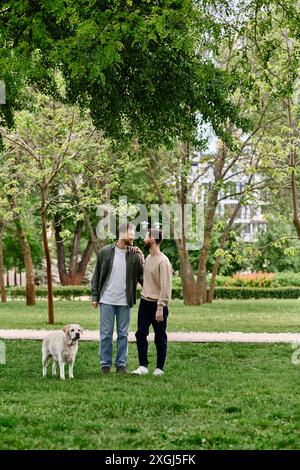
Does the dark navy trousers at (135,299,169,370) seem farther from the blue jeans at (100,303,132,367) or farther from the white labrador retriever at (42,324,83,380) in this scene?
the white labrador retriever at (42,324,83,380)

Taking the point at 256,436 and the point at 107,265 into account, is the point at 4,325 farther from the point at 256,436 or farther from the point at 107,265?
the point at 256,436

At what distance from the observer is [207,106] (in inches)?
582

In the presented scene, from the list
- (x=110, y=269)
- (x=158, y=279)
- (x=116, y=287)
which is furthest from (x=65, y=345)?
(x=158, y=279)

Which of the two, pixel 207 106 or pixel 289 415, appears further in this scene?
pixel 207 106

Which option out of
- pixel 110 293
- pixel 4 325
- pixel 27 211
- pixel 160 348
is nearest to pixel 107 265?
pixel 110 293

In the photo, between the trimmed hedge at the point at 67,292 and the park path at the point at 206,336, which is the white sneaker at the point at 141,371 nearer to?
the park path at the point at 206,336

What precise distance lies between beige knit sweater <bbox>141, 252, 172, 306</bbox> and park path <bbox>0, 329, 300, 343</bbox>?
4.92 metres

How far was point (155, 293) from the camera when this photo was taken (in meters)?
11.0

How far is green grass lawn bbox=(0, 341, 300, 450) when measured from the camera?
7035mm

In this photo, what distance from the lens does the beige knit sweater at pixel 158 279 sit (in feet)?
35.5

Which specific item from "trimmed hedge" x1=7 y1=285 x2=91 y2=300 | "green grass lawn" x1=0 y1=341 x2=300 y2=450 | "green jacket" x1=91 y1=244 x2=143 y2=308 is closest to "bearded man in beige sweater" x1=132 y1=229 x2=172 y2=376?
"green jacket" x1=91 y1=244 x2=143 y2=308

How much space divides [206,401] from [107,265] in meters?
2.82

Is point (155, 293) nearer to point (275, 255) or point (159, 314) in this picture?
point (159, 314)

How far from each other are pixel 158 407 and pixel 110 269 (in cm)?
295
